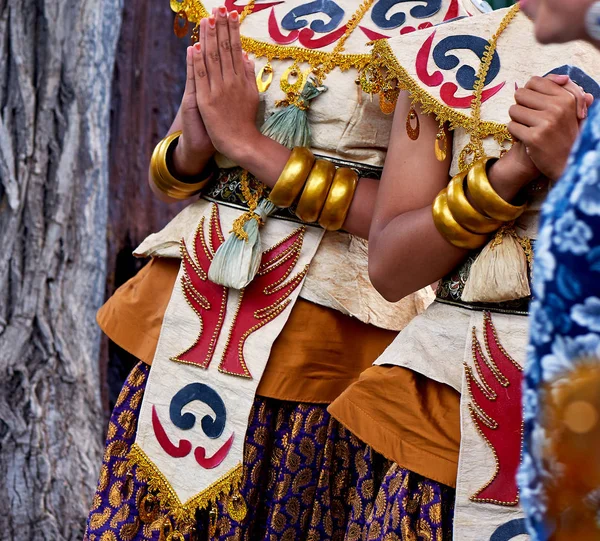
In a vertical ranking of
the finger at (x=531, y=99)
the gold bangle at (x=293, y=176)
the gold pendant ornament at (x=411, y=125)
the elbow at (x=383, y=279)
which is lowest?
the elbow at (x=383, y=279)

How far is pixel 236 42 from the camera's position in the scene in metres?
1.71

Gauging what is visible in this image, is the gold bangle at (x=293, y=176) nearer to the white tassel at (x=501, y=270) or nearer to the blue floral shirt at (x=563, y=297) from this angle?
the white tassel at (x=501, y=270)

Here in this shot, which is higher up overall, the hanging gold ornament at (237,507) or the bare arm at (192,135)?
the bare arm at (192,135)

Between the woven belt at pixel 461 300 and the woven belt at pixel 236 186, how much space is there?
0.29 metres

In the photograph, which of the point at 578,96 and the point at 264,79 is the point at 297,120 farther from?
the point at 578,96

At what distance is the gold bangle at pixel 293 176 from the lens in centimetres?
163

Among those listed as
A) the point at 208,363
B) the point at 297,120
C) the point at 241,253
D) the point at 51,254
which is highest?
the point at 297,120

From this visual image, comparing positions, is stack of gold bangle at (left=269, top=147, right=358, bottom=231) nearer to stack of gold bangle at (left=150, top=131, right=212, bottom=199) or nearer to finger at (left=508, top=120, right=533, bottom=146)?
stack of gold bangle at (left=150, top=131, right=212, bottom=199)

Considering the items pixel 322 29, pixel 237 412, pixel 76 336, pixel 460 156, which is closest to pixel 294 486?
pixel 237 412

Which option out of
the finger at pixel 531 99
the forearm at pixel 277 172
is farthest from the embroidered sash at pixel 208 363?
the finger at pixel 531 99

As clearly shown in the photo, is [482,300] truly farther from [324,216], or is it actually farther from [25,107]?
[25,107]

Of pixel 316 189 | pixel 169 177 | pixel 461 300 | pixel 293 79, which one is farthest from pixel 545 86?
pixel 169 177

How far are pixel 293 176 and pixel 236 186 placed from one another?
21 cm

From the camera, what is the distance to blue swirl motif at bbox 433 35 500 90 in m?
1.46
